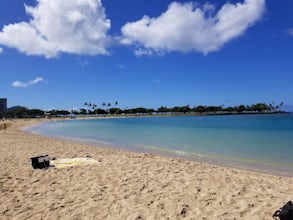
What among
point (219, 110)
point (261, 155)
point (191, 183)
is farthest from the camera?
point (219, 110)

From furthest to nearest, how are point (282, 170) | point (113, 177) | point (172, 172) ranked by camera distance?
point (282, 170) < point (172, 172) < point (113, 177)

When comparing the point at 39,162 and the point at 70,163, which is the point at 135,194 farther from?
the point at 70,163

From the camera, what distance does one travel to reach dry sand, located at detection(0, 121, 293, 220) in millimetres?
5359

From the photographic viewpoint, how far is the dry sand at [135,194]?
536 centimetres

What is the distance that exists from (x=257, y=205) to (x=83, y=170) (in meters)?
5.54

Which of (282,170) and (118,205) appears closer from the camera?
(118,205)

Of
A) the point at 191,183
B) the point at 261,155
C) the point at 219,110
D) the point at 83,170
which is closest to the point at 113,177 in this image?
the point at 83,170

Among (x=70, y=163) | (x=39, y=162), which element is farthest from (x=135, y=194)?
(x=70, y=163)

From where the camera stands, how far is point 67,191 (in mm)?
6812

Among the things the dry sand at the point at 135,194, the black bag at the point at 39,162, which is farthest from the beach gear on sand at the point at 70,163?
the dry sand at the point at 135,194

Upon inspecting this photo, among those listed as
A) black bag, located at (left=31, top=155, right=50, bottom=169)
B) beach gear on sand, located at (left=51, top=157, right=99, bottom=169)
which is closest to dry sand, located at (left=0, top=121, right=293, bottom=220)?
black bag, located at (left=31, top=155, right=50, bottom=169)

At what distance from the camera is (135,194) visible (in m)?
6.53

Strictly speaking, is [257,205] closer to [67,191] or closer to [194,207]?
[194,207]

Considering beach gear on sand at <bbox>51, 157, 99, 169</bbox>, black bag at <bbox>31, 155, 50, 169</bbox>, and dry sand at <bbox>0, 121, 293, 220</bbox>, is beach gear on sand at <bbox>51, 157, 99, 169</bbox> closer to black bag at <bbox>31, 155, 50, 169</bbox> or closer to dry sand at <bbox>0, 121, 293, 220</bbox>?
black bag at <bbox>31, 155, 50, 169</bbox>
